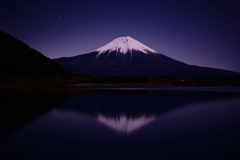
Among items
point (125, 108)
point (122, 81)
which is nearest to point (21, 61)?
point (122, 81)

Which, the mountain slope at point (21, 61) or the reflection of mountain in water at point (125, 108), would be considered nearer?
the reflection of mountain in water at point (125, 108)

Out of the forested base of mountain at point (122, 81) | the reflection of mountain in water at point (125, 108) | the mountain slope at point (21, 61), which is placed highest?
the mountain slope at point (21, 61)

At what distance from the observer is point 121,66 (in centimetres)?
16825

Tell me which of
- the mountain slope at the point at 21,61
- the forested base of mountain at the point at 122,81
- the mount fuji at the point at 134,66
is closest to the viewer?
the mountain slope at the point at 21,61

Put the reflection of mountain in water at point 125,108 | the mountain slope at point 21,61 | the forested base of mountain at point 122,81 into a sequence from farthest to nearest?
the forested base of mountain at point 122,81 → the mountain slope at point 21,61 → the reflection of mountain in water at point 125,108

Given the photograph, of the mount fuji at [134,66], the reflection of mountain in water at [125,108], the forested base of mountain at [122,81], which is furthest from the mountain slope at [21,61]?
the mount fuji at [134,66]

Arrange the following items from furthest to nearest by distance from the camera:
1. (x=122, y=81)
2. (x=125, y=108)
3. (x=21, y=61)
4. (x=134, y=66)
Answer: (x=134, y=66) < (x=122, y=81) < (x=21, y=61) < (x=125, y=108)

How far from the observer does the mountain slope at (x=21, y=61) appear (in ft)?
211

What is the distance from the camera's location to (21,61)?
7200 centimetres

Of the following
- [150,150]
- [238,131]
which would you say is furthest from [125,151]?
[238,131]

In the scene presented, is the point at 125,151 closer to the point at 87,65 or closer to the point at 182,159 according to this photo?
the point at 182,159

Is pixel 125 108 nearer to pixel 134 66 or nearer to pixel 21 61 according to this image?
pixel 21 61

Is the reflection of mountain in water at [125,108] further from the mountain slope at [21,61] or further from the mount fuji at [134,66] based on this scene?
the mount fuji at [134,66]

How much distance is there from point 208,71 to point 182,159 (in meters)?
189
